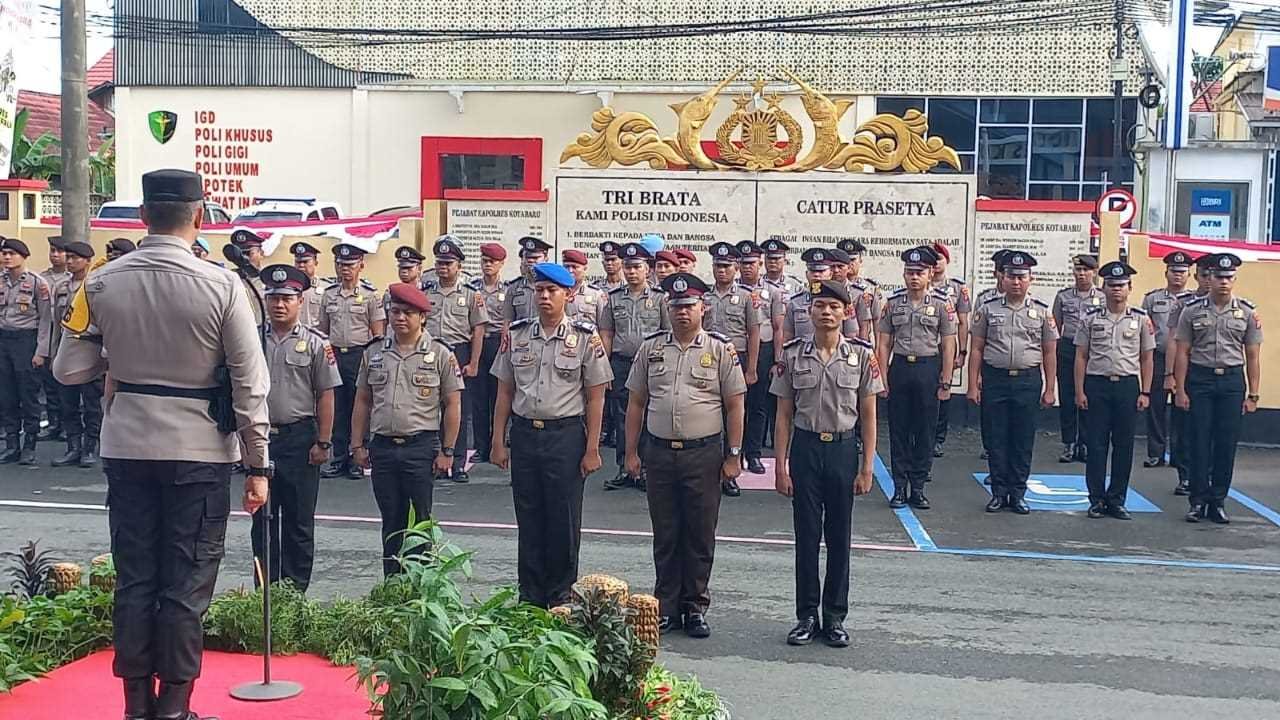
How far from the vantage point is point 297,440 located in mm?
8164

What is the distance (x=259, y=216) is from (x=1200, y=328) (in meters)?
16.6

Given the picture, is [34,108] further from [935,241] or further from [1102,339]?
[1102,339]

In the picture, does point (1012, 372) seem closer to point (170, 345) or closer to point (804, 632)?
point (804, 632)

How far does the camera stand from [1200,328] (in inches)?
448

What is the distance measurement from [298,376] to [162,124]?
950 inches

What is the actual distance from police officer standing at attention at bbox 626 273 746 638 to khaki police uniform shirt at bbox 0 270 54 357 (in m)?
7.50

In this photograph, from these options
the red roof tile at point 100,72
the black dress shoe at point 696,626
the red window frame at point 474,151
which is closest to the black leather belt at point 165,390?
the black dress shoe at point 696,626

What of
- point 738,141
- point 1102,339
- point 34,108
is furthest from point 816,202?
point 34,108

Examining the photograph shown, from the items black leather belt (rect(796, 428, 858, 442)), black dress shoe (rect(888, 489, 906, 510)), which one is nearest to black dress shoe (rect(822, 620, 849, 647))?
black leather belt (rect(796, 428, 858, 442))

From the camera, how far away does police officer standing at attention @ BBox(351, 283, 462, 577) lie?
8047 mm

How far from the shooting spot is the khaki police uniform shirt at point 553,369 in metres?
8.10

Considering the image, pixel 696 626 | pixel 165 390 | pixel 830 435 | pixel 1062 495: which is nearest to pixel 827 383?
pixel 830 435

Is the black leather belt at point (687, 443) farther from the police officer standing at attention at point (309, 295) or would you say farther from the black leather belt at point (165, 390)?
the police officer standing at attention at point (309, 295)

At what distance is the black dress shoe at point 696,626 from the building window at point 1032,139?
2294 cm
